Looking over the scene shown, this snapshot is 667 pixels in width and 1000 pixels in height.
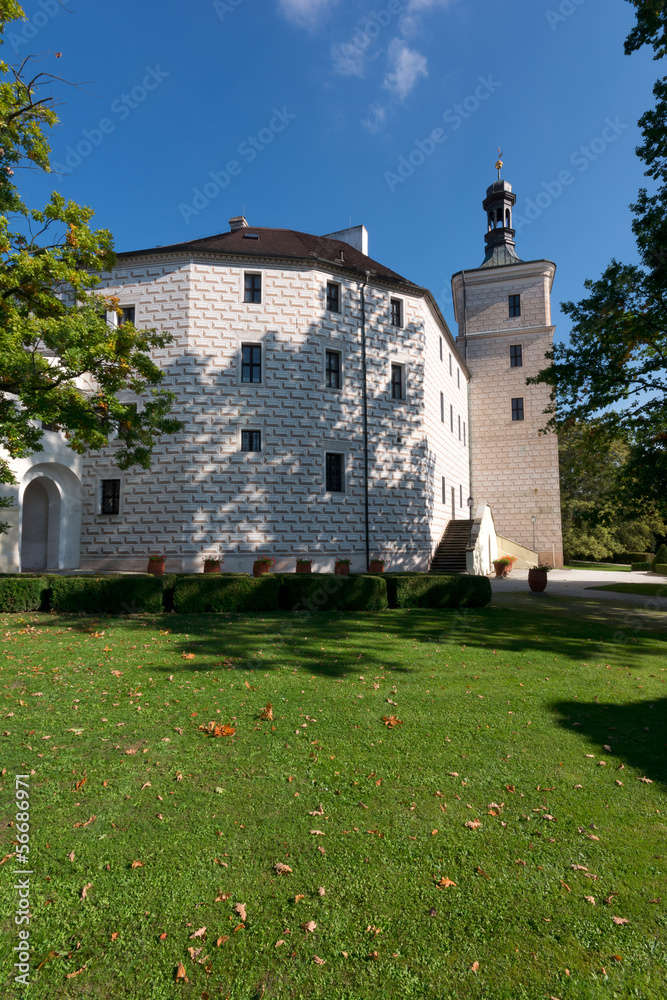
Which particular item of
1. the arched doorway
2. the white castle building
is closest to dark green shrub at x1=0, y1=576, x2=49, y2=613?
the white castle building

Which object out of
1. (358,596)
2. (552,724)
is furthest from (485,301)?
(552,724)

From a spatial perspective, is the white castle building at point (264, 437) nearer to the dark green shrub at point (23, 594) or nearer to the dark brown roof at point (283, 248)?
the dark brown roof at point (283, 248)

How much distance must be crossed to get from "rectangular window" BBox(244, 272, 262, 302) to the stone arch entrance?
401 inches

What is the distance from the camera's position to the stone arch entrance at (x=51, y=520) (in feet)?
66.6

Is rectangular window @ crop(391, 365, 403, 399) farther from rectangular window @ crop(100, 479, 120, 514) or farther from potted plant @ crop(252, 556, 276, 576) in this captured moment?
rectangular window @ crop(100, 479, 120, 514)

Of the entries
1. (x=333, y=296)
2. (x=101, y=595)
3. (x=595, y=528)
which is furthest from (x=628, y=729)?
(x=595, y=528)

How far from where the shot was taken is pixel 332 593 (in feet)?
45.8

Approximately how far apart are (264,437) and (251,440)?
561 mm

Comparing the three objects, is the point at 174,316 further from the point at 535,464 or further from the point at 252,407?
the point at 535,464

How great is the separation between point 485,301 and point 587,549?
69.7 ft

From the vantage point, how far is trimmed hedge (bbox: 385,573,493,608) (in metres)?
14.7

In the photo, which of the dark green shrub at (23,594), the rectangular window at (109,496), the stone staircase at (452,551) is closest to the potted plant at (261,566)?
the rectangular window at (109,496)

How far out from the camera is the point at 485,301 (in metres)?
35.4

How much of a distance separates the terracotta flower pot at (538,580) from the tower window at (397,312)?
13.2 m
